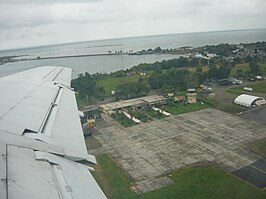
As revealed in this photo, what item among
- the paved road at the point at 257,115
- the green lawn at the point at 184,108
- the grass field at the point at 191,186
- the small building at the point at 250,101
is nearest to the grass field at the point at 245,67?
the small building at the point at 250,101

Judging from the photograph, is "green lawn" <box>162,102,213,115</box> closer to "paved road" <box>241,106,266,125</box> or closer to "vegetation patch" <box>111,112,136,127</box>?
"paved road" <box>241,106,266,125</box>

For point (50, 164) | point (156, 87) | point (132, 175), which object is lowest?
point (132, 175)

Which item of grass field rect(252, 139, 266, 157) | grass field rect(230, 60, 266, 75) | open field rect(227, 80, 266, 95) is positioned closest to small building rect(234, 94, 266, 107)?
Answer: open field rect(227, 80, 266, 95)

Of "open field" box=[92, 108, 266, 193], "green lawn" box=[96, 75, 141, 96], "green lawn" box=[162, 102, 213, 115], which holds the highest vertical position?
"green lawn" box=[96, 75, 141, 96]

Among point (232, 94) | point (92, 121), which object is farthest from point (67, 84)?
point (232, 94)

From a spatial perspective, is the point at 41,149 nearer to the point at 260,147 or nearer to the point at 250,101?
the point at 260,147

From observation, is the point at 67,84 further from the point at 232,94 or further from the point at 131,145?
the point at 232,94
